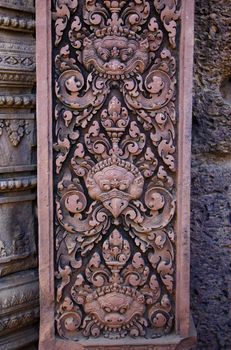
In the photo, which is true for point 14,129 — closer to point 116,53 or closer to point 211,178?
point 116,53

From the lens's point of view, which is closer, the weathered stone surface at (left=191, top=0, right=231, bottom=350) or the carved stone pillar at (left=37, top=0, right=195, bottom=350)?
the carved stone pillar at (left=37, top=0, right=195, bottom=350)

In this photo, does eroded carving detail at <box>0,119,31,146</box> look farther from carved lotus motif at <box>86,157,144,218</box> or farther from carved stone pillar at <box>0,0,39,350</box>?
carved lotus motif at <box>86,157,144,218</box>

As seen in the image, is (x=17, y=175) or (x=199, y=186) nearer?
(x=17, y=175)

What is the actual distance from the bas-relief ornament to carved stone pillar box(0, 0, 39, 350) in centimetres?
9

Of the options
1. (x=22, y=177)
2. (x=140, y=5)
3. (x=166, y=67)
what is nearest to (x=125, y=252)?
(x=22, y=177)

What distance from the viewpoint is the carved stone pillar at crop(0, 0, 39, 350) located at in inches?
38.4

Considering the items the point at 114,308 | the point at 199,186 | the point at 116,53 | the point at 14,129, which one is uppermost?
the point at 116,53

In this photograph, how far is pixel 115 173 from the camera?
960mm

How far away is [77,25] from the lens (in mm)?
934

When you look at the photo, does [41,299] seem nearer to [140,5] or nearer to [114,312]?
[114,312]

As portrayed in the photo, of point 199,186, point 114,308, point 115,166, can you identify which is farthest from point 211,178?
point 114,308

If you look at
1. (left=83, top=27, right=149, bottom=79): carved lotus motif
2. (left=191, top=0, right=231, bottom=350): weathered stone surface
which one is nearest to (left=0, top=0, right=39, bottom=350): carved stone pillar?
(left=83, top=27, right=149, bottom=79): carved lotus motif

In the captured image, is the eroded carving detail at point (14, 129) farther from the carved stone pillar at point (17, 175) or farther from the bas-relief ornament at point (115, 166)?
the bas-relief ornament at point (115, 166)

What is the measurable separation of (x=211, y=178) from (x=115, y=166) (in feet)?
0.99
